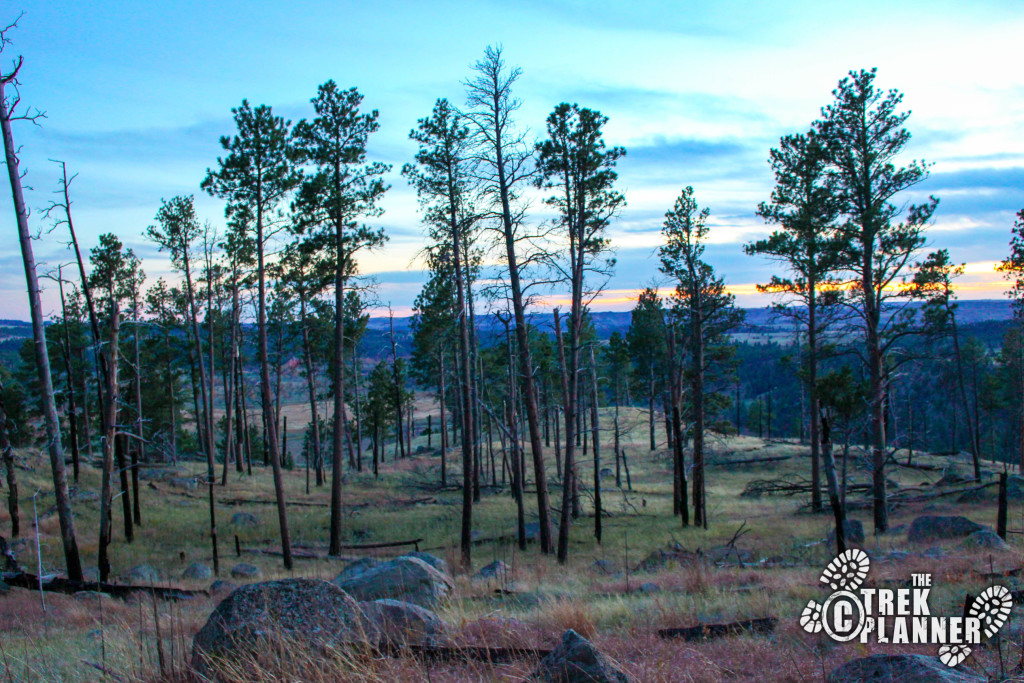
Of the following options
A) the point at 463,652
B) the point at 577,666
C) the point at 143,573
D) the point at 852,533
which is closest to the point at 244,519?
the point at 143,573

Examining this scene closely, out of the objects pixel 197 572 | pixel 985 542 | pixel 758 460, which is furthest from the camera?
pixel 758 460

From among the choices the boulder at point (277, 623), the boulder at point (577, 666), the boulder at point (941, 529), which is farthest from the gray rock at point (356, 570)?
the boulder at point (941, 529)

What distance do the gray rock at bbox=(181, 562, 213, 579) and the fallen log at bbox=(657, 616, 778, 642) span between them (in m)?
16.5

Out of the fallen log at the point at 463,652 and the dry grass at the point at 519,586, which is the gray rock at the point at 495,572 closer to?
the dry grass at the point at 519,586

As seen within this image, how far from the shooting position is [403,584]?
28.3 ft

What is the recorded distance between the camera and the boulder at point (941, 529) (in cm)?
1513

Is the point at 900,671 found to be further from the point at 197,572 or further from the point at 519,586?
the point at 197,572

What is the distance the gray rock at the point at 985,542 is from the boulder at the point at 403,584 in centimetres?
1021

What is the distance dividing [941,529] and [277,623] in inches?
663

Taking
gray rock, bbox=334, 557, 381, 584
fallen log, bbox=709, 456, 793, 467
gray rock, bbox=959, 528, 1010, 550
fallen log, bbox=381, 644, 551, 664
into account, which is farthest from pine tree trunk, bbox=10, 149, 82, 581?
fallen log, bbox=709, 456, 793, 467

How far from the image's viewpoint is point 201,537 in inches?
960

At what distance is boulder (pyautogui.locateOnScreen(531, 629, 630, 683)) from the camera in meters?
3.89

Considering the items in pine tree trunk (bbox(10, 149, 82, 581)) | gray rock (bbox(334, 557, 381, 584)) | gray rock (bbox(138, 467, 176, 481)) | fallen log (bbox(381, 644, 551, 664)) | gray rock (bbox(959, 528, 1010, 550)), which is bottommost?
gray rock (bbox(138, 467, 176, 481))

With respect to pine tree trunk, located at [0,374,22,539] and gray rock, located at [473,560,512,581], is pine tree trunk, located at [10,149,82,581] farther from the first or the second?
gray rock, located at [473,560,512,581]
